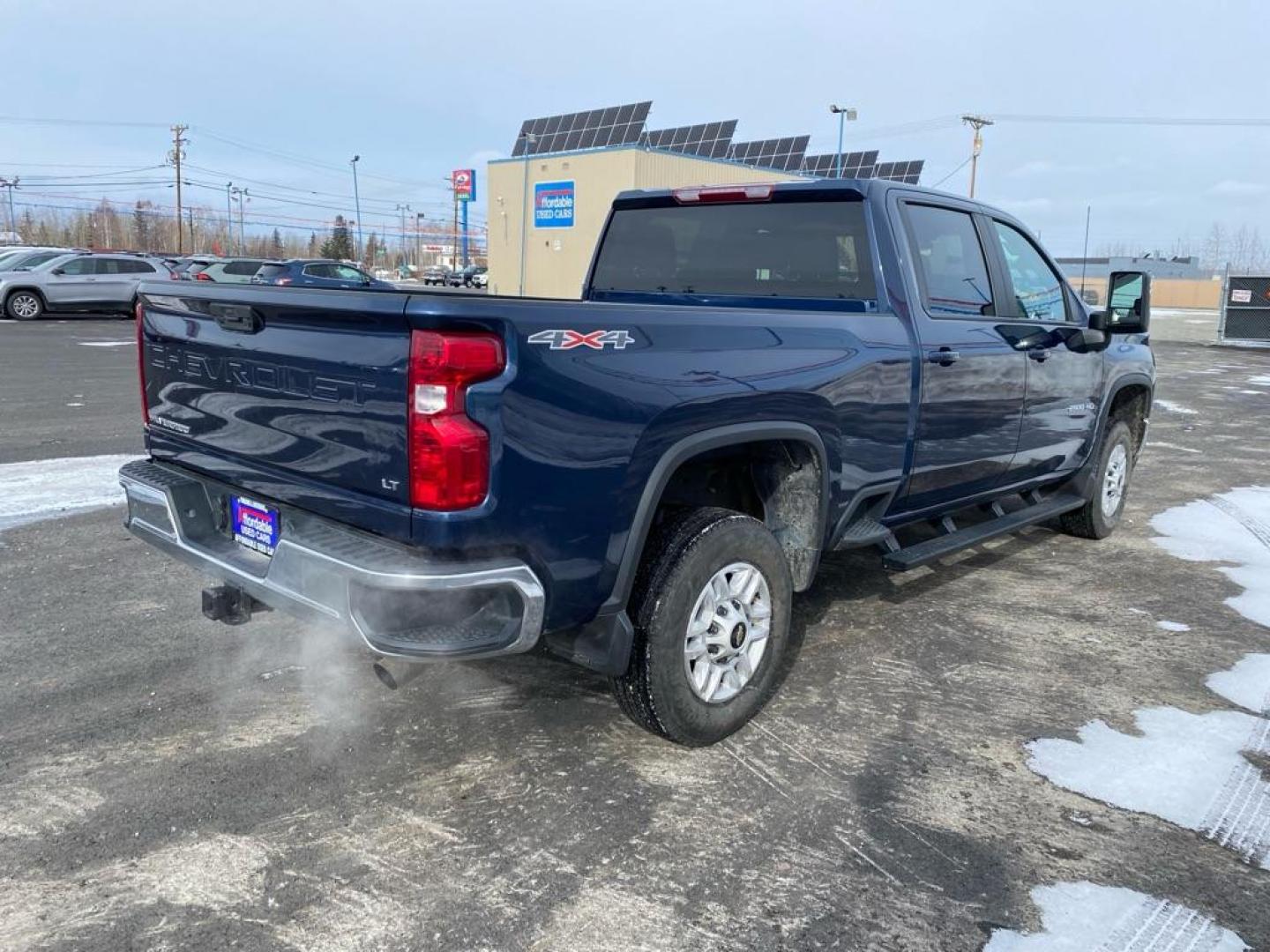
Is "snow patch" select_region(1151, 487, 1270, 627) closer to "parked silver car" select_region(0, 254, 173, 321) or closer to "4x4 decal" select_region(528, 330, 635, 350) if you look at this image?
"4x4 decal" select_region(528, 330, 635, 350)

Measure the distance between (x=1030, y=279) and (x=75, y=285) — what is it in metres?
23.8

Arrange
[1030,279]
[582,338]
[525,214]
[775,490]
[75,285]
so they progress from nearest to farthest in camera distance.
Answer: [582,338]
[775,490]
[1030,279]
[75,285]
[525,214]

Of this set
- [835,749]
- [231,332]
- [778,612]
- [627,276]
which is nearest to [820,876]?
[835,749]

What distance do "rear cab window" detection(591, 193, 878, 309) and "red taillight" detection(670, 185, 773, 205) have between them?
0.03m

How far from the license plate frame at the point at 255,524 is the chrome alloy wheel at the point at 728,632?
1390 millimetres

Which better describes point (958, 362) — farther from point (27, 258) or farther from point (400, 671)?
point (27, 258)

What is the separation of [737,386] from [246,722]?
212 cm

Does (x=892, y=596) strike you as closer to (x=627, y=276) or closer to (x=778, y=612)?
(x=778, y=612)

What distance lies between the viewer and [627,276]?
16.7 feet

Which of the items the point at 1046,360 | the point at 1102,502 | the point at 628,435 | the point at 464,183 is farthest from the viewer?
the point at 464,183

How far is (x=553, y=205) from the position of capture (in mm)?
41219

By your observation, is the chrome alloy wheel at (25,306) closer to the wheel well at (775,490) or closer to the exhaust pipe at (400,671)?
the exhaust pipe at (400,671)

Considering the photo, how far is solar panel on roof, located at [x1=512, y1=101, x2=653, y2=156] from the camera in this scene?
38.7 meters

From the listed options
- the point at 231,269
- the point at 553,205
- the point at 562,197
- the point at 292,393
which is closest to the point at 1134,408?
the point at 292,393
